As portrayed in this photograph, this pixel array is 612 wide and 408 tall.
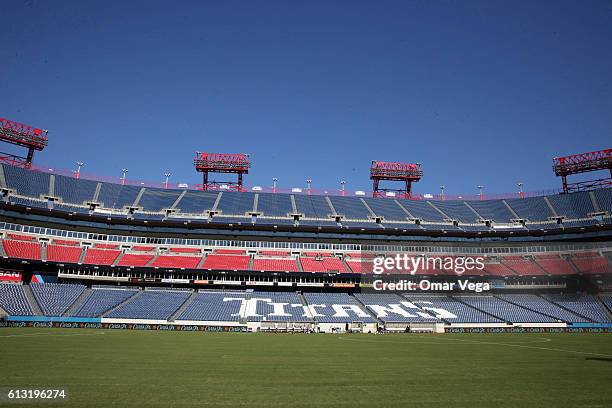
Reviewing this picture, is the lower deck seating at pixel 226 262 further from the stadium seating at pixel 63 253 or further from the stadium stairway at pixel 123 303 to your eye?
the stadium seating at pixel 63 253

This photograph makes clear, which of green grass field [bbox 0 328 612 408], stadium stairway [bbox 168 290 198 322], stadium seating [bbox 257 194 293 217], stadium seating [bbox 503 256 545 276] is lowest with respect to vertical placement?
stadium stairway [bbox 168 290 198 322]

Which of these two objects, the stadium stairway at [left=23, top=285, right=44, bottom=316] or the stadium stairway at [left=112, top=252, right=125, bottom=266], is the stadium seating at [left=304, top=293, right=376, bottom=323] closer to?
the stadium stairway at [left=112, top=252, right=125, bottom=266]

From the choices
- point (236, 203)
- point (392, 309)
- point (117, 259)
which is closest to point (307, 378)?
point (392, 309)

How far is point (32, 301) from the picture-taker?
56.2 metres

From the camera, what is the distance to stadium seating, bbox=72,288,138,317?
56125mm

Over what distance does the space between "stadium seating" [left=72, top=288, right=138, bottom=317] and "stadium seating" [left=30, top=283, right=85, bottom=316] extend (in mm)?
1881

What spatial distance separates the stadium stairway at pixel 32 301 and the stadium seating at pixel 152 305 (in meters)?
8.09

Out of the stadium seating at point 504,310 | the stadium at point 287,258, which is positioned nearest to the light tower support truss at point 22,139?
the stadium at point 287,258

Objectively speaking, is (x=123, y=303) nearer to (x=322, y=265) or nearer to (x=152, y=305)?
(x=152, y=305)

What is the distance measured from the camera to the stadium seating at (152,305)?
57.5 m

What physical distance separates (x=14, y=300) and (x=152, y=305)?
17.0 meters

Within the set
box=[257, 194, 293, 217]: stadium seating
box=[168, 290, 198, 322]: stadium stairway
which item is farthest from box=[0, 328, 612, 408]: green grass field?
box=[257, 194, 293, 217]: stadium seating

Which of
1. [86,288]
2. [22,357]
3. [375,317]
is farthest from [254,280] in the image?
[22,357]

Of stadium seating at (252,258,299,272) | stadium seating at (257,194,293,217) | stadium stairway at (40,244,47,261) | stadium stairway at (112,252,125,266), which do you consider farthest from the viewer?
stadium seating at (257,194,293,217)
